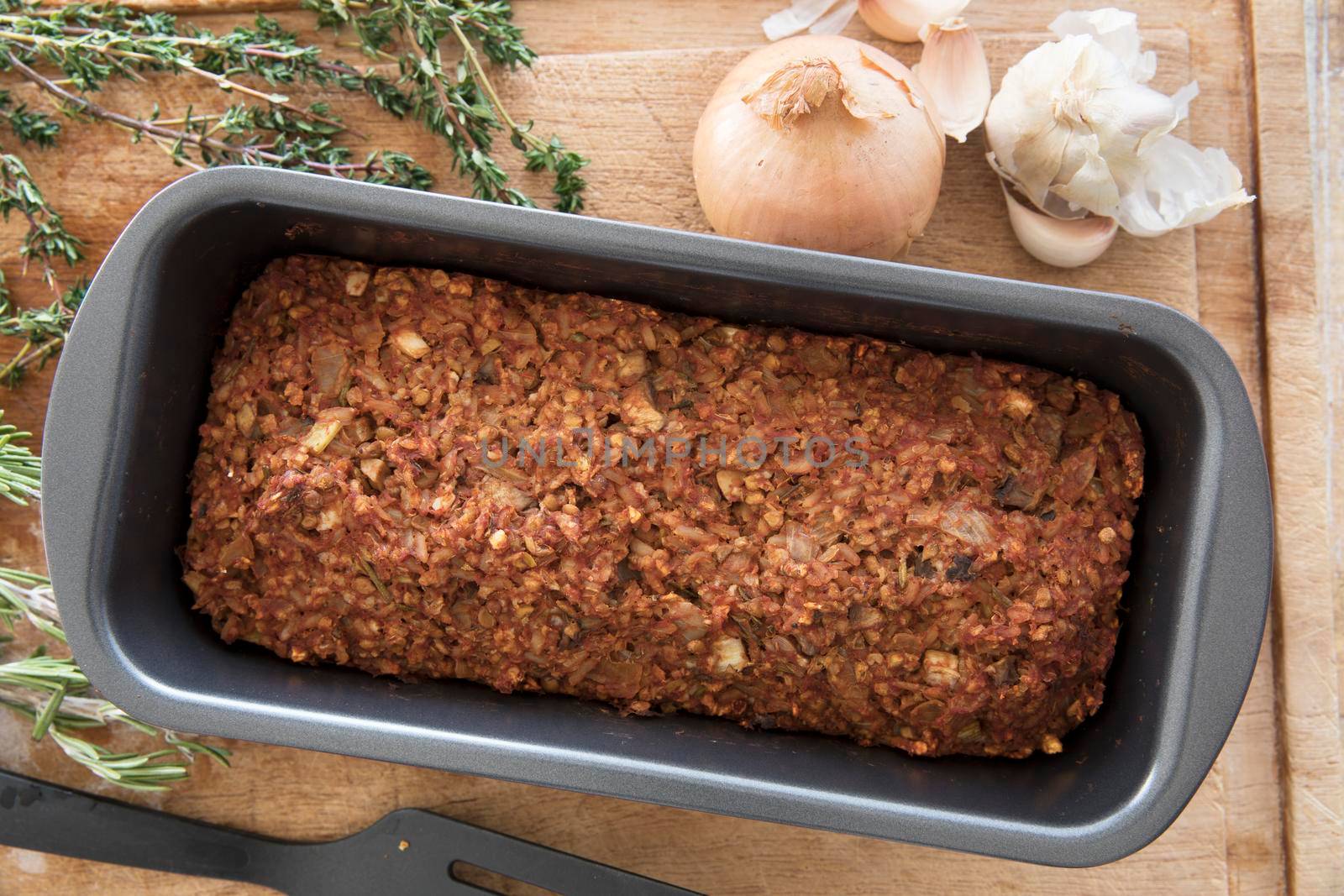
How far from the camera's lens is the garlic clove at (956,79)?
1.70m

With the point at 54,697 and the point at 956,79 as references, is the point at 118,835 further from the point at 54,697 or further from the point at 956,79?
the point at 956,79

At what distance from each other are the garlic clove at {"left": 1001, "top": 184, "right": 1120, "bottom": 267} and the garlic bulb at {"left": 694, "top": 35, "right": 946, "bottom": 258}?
21 centimetres

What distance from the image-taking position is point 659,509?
1.52 meters

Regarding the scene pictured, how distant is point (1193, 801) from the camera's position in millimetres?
1769

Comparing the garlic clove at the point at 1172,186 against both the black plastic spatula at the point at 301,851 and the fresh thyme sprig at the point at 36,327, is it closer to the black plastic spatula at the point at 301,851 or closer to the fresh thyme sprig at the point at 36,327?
the black plastic spatula at the point at 301,851

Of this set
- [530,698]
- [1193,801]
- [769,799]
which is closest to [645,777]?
[769,799]

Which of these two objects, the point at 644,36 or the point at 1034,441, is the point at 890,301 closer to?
the point at 1034,441

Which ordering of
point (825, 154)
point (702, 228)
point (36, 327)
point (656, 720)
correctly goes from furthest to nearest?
point (702, 228)
point (36, 327)
point (656, 720)
point (825, 154)

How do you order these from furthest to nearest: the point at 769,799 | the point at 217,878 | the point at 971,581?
the point at 217,878
the point at 971,581
the point at 769,799

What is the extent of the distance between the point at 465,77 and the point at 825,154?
643mm

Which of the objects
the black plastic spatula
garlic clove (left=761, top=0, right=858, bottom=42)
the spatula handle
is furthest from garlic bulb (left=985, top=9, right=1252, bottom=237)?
the spatula handle

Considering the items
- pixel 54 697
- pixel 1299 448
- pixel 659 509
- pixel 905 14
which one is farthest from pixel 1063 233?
pixel 54 697

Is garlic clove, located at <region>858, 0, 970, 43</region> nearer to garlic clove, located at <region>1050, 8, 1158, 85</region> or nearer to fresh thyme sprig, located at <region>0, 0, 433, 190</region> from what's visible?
garlic clove, located at <region>1050, 8, 1158, 85</region>

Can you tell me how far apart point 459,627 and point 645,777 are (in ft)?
1.29
